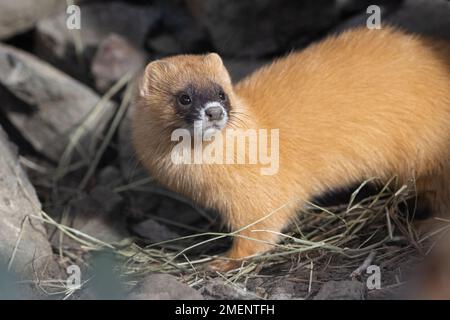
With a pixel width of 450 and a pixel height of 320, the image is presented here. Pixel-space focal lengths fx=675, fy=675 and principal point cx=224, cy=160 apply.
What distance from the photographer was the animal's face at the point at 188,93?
4.04m

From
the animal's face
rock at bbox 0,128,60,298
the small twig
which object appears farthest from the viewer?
rock at bbox 0,128,60,298

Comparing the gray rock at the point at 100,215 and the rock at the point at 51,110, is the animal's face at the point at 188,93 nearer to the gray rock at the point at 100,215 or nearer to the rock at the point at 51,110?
the gray rock at the point at 100,215

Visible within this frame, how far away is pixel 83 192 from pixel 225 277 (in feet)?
6.16

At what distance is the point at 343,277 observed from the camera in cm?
417

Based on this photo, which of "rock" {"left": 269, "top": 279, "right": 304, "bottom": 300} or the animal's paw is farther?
the animal's paw

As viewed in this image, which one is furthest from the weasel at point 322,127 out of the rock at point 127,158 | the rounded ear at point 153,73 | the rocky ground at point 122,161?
the rock at point 127,158

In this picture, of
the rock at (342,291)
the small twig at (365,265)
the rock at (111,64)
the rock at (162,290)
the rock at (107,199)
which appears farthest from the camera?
the rock at (111,64)

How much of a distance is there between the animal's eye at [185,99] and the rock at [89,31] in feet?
7.48

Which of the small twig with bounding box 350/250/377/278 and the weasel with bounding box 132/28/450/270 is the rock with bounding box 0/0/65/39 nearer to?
the weasel with bounding box 132/28/450/270

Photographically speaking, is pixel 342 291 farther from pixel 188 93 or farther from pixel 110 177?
pixel 110 177

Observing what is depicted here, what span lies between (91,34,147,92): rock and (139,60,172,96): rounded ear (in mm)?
1673

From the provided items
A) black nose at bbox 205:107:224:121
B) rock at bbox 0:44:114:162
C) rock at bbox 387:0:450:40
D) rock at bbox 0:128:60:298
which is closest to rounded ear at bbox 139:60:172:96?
black nose at bbox 205:107:224:121

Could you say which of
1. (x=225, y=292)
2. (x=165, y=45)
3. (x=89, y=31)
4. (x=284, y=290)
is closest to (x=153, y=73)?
(x=225, y=292)

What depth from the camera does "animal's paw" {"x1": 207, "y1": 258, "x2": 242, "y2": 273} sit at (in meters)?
4.56
